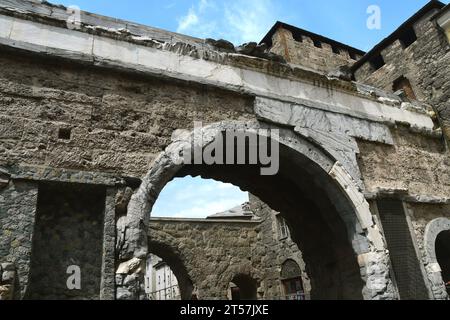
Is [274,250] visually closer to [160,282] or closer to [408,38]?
[160,282]

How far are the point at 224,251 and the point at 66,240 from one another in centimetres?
734

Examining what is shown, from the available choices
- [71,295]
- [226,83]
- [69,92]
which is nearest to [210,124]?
[226,83]

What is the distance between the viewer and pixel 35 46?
3609 mm

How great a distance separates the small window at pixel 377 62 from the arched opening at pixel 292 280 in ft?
21.0

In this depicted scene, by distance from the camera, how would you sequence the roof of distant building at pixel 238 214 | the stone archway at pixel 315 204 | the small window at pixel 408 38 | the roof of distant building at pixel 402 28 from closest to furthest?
the stone archway at pixel 315 204
the roof of distant building at pixel 402 28
the small window at pixel 408 38
the roof of distant building at pixel 238 214

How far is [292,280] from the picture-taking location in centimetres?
1171

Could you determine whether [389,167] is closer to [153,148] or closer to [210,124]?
[210,124]

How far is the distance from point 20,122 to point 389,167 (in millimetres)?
4618

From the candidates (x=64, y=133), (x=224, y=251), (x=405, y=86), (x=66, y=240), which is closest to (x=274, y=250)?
(x=224, y=251)

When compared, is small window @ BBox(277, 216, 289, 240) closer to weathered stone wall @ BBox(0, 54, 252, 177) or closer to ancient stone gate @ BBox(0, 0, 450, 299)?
ancient stone gate @ BBox(0, 0, 450, 299)

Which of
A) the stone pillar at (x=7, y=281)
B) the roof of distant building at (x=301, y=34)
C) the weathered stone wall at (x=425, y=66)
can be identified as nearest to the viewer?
the stone pillar at (x=7, y=281)

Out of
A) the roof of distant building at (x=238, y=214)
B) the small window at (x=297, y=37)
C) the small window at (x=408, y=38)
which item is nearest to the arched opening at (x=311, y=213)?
the small window at (x=408, y=38)

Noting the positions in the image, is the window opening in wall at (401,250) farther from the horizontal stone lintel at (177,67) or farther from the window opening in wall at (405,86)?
the window opening in wall at (405,86)

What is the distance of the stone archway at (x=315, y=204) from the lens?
385 cm
